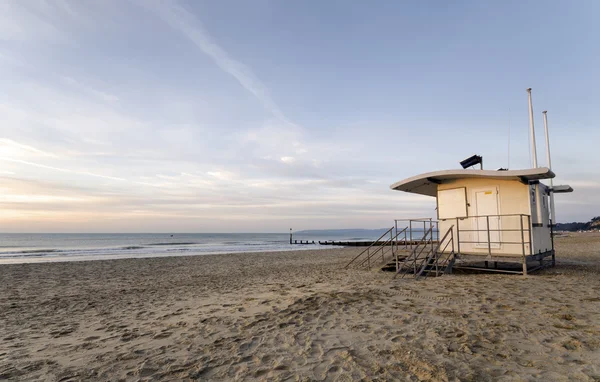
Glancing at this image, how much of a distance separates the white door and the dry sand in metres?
2.01

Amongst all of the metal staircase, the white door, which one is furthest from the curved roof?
the metal staircase

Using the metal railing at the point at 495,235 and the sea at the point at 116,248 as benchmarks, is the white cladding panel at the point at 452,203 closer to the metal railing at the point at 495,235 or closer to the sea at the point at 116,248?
the metal railing at the point at 495,235

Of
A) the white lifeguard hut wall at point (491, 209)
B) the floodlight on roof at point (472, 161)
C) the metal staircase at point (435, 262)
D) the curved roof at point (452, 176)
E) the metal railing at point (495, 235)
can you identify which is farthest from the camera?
the floodlight on roof at point (472, 161)

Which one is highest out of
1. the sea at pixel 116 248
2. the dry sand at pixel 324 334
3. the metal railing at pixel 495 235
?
the metal railing at pixel 495 235

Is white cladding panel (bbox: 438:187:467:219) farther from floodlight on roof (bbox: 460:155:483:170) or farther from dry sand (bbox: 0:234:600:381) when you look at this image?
dry sand (bbox: 0:234:600:381)

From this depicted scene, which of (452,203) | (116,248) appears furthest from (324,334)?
(116,248)

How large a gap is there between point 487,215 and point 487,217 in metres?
1.22

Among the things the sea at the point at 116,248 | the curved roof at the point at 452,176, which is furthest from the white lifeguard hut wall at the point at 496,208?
the sea at the point at 116,248

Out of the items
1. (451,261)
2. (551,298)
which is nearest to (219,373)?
(551,298)

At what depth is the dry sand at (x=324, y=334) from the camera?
4082 millimetres

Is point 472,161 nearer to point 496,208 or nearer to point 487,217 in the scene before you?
point 496,208

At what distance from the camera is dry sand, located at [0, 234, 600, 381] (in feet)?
13.4

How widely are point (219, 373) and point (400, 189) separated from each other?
35.8 feet

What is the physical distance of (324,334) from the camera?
5.32 m
